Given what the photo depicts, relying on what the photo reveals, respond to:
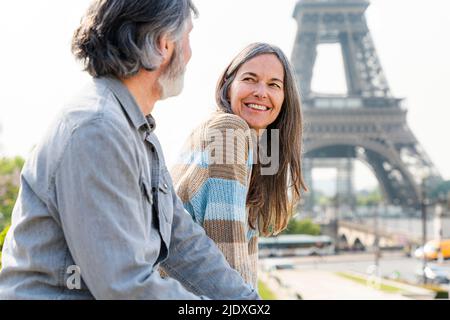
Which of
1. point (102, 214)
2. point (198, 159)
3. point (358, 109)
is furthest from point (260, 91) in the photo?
point (358, 109)

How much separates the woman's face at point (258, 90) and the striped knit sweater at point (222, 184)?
270mm

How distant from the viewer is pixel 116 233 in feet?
4.77

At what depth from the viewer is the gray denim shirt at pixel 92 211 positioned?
145cm

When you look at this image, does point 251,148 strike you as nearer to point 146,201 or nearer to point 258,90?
point 258,90

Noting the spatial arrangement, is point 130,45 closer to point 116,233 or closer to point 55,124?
point 55,124

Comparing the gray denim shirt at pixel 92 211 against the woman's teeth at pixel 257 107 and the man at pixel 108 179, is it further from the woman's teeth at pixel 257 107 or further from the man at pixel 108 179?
the woman's teeth at pixel 257 107

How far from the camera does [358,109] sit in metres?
40.2

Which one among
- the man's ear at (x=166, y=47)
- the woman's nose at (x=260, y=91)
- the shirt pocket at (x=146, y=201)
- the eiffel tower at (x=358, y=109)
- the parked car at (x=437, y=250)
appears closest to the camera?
the shirt pocket at (x=146, y=201)

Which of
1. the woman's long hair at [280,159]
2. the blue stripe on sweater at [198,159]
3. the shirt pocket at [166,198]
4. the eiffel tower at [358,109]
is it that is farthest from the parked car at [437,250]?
the shirt pocket at [166,198]

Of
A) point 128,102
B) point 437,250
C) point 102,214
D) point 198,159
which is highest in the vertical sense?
point 128,102

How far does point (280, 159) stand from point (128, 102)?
1.10 metres

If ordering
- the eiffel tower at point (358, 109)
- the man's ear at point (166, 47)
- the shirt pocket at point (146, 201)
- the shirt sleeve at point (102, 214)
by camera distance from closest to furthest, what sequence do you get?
1. the shirt sleeve at point (102, 214)
2. the shirt pocket at point (146, 201)
3. the man's ear at point (166, 47)
4. the eiffel tower at point (358, 109)

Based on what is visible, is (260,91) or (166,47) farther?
(260,91)
